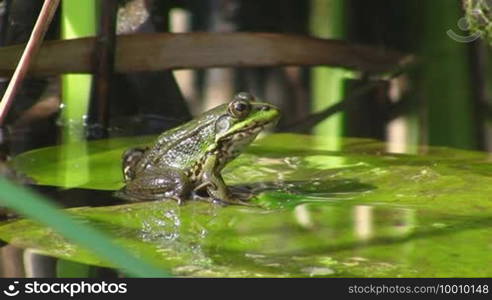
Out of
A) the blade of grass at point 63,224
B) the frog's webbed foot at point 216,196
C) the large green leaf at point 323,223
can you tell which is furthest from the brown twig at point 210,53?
the blade of grass at point 63,224

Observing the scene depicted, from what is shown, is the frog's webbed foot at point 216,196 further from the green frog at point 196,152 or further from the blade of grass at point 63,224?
the blade of grass at point 63,224

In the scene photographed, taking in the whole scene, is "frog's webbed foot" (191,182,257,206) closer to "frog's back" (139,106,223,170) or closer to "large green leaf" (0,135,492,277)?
"large green leaf" (0,135,492,277)

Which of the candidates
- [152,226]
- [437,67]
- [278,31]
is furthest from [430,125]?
[152,226]

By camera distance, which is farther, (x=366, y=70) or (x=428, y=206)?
(x=366, y=70)

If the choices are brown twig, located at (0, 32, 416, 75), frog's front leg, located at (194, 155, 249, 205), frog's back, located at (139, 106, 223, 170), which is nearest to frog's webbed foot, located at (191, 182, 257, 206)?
frog's front leg, located at (194, 155, 249, 205)

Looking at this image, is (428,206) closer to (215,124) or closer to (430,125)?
(215,124)

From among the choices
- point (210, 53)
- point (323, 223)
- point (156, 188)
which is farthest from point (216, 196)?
point (210, 53)
